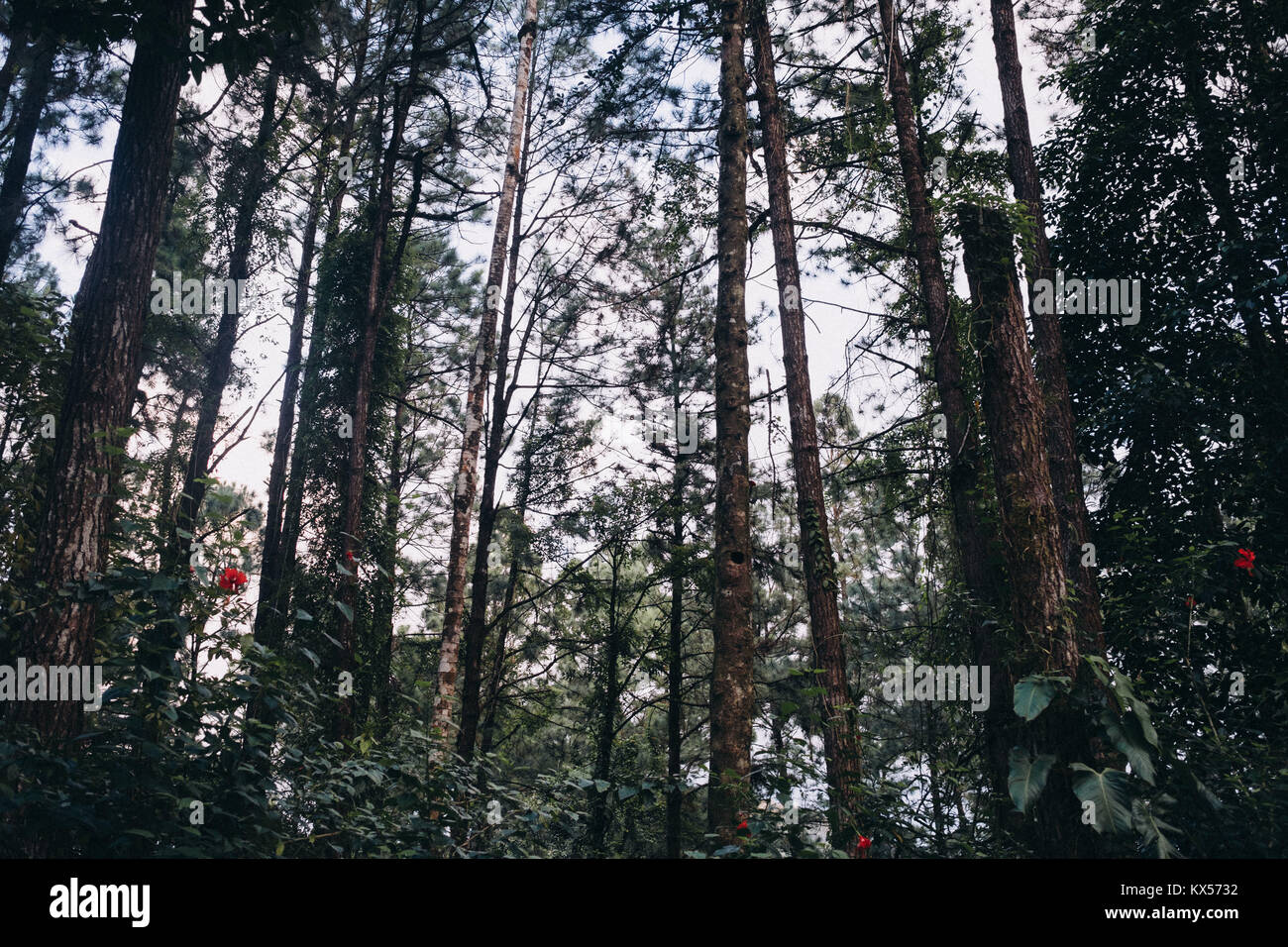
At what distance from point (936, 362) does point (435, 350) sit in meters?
13.0

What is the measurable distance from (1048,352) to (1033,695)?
642cm

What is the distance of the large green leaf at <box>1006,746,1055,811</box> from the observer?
9.66 ft

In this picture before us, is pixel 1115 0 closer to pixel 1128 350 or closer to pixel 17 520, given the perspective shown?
pixel 1128 350

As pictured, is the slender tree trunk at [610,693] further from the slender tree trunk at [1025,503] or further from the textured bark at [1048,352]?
the slender tree trunk at [1025,503]

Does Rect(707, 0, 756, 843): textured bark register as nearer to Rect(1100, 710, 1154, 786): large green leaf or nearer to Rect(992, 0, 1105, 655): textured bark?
Rect(1100, 710, 1154, 786): large green leaf

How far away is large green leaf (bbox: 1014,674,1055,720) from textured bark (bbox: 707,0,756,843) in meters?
1.80

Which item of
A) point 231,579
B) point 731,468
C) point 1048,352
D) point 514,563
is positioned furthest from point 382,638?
point 1048,352

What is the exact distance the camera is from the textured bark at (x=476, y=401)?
8117 mm

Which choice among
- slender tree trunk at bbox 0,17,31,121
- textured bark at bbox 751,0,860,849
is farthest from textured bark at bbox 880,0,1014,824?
slender tree trunk at bbox 0,17,31,121

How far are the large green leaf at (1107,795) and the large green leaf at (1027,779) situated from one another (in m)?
0.12

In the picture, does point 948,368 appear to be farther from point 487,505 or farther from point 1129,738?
point 487,505

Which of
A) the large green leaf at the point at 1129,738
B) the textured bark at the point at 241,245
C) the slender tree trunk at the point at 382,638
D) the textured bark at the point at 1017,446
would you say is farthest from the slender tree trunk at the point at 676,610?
the large green leaf at the point at 1129,738

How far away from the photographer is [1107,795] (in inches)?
113
